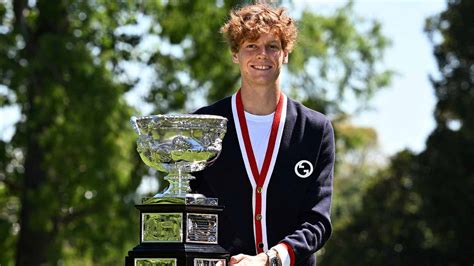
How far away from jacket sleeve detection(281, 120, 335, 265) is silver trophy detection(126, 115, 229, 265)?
0.40 meters

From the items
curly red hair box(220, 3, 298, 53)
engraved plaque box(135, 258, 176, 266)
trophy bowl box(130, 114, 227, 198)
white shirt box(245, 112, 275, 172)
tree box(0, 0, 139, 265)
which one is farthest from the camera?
tree box(0, 0, 139, 265)

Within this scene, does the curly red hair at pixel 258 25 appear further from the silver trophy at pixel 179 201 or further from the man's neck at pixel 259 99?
the silver trophy at pixel 179 201

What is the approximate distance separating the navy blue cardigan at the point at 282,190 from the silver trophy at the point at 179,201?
1.12 feet

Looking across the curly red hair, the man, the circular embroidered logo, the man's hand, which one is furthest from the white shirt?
the man's hand

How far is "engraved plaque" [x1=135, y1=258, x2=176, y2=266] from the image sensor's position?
17.6ft

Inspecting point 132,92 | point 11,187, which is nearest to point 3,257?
point 11,187

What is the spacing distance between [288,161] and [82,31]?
22.6 metres

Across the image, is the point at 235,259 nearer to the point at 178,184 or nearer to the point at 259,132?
the point at 178,184

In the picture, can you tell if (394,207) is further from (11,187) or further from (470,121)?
(11,187)

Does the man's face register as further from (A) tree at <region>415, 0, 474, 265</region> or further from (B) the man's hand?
(A) tree at <region>415, 0, 474, 265</region>

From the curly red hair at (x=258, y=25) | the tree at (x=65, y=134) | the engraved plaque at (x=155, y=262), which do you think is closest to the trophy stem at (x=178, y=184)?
the engraved plaque at (x=155, y=262)

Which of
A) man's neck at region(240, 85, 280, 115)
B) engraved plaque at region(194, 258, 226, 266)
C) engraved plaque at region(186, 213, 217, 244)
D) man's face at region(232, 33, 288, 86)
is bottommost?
engraved plaque at region(194, 258, 226, 266)

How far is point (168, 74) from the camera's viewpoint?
29750 mm

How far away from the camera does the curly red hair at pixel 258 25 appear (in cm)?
593
